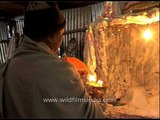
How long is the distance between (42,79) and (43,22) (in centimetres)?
37

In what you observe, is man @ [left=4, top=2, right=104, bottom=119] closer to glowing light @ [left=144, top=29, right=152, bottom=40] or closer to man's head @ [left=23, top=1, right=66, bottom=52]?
man's head @ [left=23, top=1, right=66, bottom=52]

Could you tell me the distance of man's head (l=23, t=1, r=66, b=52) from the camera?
65.3 inches

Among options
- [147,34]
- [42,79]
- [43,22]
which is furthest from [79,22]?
[42,79]

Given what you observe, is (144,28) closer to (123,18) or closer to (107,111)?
(123,18)

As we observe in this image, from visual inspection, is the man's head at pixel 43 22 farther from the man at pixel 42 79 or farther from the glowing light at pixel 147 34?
the glowing light at pixel 147 34

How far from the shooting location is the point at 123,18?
2.51 meters

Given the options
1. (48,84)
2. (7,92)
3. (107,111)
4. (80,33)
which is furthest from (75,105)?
(80,33)

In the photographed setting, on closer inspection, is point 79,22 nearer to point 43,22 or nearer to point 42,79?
point 43,22

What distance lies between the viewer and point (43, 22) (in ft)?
5.53

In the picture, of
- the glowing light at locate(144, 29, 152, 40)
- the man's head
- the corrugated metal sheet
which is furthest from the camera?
the corrugated metal sheet

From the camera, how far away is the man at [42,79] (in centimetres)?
154

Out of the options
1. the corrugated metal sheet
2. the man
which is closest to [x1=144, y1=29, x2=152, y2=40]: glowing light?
the man

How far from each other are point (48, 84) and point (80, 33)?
2.77 metres

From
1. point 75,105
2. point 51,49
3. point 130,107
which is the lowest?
point 130,107
